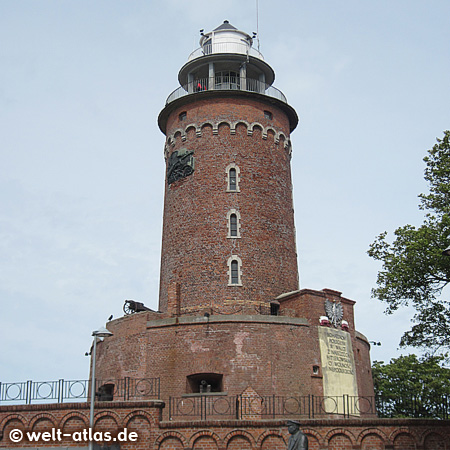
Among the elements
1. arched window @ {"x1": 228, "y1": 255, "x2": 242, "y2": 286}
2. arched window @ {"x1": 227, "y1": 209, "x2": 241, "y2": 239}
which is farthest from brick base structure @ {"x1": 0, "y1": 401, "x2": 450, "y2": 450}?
arched window @ {"x1": 227, "y1": 209, "x2": 241, "y2": 239}

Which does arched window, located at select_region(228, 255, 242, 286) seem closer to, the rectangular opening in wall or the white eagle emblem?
the white eagle emblem

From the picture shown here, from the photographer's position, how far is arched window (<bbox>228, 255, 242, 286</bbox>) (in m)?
30.0

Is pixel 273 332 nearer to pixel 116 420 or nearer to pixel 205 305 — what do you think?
pixel 205 305

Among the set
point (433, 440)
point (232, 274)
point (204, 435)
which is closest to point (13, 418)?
point (204, 435)

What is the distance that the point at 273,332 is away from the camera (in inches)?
1070

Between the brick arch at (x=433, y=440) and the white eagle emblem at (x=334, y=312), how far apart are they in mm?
7904

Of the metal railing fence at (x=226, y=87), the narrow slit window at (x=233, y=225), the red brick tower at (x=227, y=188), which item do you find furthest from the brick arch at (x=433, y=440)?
the metal railing fence at (x=226, y=87)

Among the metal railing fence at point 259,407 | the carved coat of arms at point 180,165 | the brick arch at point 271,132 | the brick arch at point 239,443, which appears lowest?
the brick arch at point 239,443

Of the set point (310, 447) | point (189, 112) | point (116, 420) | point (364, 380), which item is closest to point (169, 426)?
point (116, 420)

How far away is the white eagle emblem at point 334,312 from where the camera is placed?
29.2m

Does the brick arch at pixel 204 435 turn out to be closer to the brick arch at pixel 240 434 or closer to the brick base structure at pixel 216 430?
the brick base structure at pixel 216 430

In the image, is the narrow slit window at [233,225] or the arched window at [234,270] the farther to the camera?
the narrow slit window at [233,225]

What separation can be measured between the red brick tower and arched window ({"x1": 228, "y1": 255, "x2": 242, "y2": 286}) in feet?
0.16

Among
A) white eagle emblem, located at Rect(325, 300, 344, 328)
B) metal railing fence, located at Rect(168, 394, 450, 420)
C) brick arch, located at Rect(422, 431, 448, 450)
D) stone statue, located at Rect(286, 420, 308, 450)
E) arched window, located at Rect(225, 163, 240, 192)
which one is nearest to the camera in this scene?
stone statue, located at Rect(286, 420, 308, 450)
